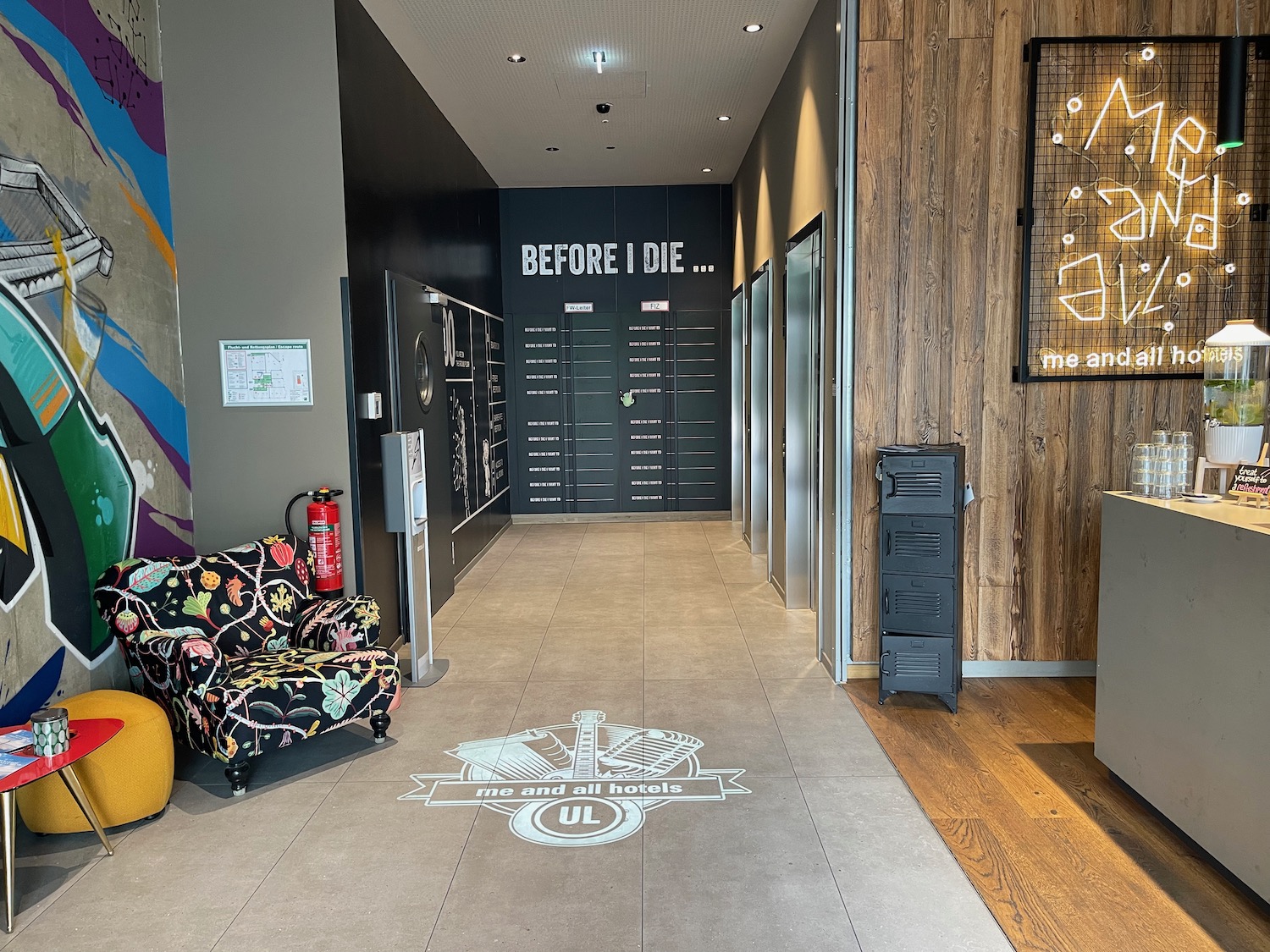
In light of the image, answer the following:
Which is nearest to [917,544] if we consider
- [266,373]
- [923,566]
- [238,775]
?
[923,566]

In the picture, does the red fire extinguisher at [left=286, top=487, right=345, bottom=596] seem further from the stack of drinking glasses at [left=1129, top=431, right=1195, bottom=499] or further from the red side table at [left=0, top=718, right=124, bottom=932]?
the stack of drinking glasses at [left=1129, top=431, right=1195, bottom=499]

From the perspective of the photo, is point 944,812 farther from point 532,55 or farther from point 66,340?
point 532,55

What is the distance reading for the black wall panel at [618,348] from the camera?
8898 millimetres

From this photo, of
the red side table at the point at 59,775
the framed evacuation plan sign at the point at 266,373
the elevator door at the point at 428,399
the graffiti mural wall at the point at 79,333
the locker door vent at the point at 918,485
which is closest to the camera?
the red side table at the point at 59,775

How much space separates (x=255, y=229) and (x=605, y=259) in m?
5.30

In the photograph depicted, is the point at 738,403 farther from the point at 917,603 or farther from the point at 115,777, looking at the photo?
the point at 115,777

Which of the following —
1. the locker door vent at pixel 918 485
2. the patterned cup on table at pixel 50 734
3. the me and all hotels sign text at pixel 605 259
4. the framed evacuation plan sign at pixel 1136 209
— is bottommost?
the patterned cup on table at pixel 50 734

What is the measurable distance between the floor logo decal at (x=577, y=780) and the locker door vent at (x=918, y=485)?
138cm

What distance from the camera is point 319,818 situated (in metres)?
2.90

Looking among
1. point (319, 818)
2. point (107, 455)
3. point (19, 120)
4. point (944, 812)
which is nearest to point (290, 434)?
point (107, 455)

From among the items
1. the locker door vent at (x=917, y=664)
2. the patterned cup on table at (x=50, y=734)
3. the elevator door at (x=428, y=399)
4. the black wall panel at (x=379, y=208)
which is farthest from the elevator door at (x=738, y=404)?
the patterned cup on table at (x=50, y=734)

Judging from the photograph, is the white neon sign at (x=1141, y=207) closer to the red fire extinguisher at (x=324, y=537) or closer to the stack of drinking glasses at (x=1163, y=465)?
the stack of drinking glasses at (x=1163, y=465)

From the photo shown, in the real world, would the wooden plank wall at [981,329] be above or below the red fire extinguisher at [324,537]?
above

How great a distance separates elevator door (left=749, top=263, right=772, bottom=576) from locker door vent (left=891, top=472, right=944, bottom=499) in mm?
2466
